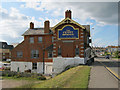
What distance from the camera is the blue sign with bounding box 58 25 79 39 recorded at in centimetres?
2655

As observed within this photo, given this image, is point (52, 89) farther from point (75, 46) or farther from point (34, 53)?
point (34, 53)

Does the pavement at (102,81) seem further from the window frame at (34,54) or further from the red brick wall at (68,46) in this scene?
the window frame at (34,54)

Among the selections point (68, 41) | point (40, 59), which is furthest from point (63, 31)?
point (40, 59)

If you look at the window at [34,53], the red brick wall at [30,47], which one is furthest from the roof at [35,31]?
the window at [34,53]

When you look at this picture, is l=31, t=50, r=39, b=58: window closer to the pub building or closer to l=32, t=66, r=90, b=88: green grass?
the pub building

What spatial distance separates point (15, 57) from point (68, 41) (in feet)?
47.9

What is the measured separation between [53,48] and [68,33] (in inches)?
165

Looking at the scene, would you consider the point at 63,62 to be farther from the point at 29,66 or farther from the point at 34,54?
the point at 29,66

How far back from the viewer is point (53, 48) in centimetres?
2770

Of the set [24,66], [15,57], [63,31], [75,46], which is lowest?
[24,66]

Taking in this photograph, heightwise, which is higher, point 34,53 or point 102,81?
point 34,53

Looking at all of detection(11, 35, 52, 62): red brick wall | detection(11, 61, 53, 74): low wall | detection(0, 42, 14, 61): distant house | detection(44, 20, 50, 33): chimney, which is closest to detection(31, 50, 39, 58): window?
detection(11, 35, 52, 62): red brick wall

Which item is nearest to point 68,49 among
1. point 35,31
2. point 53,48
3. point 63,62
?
point 63,62

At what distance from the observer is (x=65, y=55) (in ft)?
89.0
